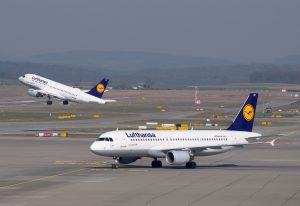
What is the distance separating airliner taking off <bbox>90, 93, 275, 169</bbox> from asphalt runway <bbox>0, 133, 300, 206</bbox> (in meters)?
1.16

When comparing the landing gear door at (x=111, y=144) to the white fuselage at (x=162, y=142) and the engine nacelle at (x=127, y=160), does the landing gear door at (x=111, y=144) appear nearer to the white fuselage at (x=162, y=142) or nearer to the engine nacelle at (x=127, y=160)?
the white fuselage at (x=162, y=142)

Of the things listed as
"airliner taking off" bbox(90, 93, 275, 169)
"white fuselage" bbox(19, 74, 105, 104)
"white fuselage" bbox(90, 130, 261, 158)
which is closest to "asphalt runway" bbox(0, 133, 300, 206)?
"airliner taking off" bbox(90, 93, 275, 169)

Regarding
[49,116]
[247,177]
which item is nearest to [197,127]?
[49,116]

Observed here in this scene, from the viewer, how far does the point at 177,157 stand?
68500mm

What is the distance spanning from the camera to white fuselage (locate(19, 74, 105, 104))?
580ft

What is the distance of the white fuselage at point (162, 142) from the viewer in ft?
221

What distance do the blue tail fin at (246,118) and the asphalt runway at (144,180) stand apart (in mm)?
3264

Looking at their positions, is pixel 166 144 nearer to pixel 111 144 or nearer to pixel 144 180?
pixel 111 144

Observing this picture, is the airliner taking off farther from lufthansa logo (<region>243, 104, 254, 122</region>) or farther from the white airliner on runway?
the white airliner on runway

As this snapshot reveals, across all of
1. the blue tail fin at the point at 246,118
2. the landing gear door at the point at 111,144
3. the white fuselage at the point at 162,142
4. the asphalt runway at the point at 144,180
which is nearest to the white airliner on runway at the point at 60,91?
the asphalt runway at the point at 144,180

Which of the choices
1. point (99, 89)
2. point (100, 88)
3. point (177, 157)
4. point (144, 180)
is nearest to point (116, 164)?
point (177, 157)

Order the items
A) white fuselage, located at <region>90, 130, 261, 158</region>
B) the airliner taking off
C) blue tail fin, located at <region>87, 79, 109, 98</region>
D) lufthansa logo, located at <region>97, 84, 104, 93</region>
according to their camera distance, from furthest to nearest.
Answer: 1. lufthansa logo, located at <region>97, 84, 104, 93</region>
2. blue tail fin, located at <region>87, 79, 109, 98</region>
3. the airliner taking off
4. white fuselage, located at <region>90, 130, 261, 158</region>

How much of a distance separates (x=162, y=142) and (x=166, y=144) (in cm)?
37

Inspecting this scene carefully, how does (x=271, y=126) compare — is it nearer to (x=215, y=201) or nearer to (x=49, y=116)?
(x=49, y=116)
